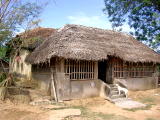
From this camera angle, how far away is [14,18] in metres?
11.1

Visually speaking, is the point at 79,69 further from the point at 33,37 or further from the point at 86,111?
the point at 33,37

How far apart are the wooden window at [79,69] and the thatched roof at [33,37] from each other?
10.1 feet

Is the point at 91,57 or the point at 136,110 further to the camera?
the point at 91,57

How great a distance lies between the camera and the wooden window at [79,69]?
1062 cm

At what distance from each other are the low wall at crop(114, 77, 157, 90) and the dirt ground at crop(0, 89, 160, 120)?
7.14 feet

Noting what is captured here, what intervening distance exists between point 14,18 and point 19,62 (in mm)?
5323

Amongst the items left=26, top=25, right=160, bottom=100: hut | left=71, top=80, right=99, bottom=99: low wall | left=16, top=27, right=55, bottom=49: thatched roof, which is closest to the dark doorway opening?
left=26, top=25, right=160, bottom=100: hut

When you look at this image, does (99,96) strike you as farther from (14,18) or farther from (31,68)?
(14,18)

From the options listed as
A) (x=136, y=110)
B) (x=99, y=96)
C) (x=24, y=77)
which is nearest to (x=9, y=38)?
(x=24, y=77)

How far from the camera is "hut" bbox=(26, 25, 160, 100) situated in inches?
408

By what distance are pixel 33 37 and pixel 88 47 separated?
3.72m

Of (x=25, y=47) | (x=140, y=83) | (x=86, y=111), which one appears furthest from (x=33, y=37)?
(x=140, y=83)

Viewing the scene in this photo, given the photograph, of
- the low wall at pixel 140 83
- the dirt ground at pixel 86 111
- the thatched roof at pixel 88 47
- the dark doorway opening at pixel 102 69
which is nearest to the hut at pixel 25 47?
the thatched roof at pixel 88 47

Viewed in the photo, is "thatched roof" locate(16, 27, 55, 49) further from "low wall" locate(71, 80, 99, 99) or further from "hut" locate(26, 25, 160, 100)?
"low wall" locate(71, 80, 99, 99)
